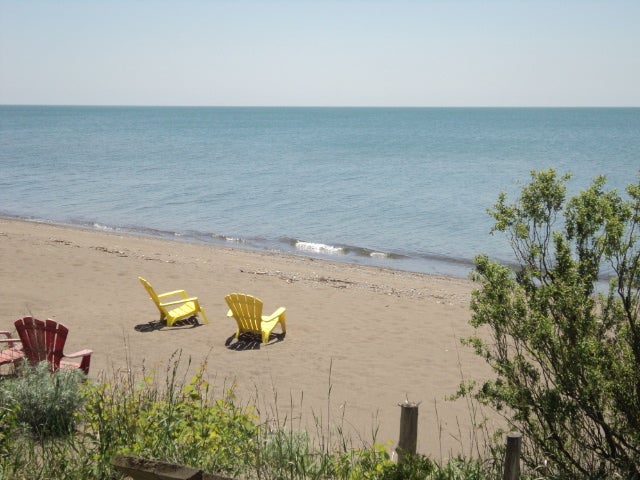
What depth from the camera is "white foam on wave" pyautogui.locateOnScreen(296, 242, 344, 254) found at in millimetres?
21703

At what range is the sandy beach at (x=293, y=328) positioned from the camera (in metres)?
8.48

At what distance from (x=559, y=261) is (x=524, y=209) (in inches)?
20.3

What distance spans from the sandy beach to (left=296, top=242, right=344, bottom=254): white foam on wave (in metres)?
2.63

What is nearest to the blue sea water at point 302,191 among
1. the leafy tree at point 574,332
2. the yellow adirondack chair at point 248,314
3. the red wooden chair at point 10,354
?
the yellow adirondack chair at point 248,314

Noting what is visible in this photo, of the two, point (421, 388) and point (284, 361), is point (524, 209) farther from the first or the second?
point (284, 361)

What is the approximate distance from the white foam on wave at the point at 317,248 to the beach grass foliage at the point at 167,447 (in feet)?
52.5

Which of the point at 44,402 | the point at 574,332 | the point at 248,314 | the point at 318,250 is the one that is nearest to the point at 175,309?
the point at 248,314

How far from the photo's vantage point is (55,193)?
3234 cm

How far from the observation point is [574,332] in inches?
186

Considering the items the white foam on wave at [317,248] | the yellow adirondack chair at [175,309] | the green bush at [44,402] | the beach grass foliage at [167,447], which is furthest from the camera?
the white foam on wave at [317,248]

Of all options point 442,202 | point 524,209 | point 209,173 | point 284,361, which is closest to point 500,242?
point 442,202

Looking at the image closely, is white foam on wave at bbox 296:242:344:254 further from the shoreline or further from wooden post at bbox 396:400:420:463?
wooden post at bbox 396:400:420:463

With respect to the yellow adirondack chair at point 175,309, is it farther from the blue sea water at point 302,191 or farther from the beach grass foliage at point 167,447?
the blue sea water at point 302,191

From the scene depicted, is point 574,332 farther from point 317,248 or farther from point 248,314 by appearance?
point 317,248
